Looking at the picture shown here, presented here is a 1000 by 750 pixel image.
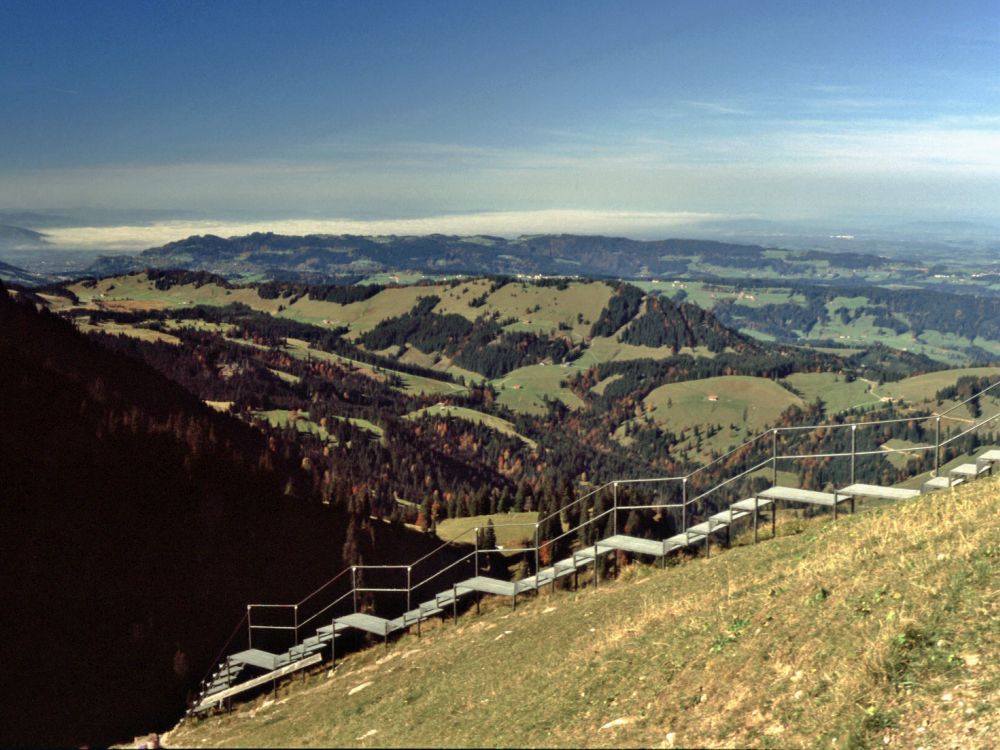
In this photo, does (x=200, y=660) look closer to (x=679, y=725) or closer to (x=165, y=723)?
(x=165, y=723)

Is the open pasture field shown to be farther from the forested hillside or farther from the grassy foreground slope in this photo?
the grassy foreground slope

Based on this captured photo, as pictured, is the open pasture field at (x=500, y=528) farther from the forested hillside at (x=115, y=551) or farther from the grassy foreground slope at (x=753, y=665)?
the grassy foreground slope at (x=753, y=665)

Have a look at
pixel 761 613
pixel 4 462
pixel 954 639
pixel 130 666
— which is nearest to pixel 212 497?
pixel 4 462

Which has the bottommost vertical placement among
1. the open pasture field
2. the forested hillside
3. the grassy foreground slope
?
the open pasture field

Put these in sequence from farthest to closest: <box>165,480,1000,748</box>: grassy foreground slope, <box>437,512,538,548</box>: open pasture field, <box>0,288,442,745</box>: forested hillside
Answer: <box>437,512,538,548</box>: open pasture field, <box>0,288,442,745</box>: forested hillside, <box>165,480,1000,748</box>: grassy foreground slope

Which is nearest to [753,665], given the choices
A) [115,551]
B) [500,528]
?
[115,551]

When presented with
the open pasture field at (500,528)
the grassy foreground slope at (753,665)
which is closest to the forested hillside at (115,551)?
the grassy foreground slope at (753,665)

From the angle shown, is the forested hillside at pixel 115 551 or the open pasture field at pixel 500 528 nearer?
the forested hillside at pixel 115 551

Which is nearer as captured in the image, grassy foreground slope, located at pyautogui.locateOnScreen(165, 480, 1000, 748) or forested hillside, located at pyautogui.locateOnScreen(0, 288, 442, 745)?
grassy foreground slope, located at pyautogui.locateOnScreen(165, 480, 1000, 748)

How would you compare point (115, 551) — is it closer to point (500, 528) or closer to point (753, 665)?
point (753, 665)

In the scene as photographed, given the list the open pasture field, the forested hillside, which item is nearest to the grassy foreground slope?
the forested hillside
